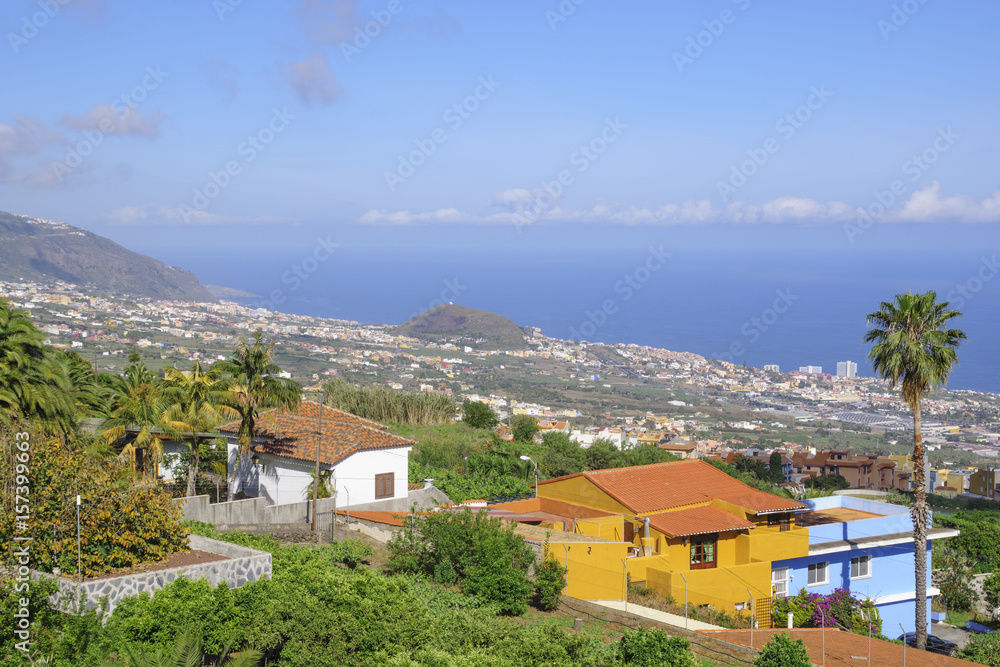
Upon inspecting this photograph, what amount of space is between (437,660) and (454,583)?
24.8ft

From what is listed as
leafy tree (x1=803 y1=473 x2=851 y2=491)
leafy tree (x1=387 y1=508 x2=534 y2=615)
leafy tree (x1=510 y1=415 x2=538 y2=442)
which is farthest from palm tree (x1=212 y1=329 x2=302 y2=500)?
leafy tree (x1=803 y1=473 x2=851 y2=491)

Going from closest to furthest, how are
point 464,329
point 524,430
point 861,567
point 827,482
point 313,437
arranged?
point 861,567 → point 313,437 → point 524,430 → point 827,482 → point 464,329

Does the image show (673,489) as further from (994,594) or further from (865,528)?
(994,594)

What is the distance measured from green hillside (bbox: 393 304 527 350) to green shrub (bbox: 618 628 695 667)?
142043mm

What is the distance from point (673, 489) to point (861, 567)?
18.5 feet

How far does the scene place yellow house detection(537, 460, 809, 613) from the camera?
803 inches

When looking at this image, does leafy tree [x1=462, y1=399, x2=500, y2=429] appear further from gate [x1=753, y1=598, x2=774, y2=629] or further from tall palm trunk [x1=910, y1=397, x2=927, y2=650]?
tall palm trunk [x1=910, y1=397, x2=927, y2=650]

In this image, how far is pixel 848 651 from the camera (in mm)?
16266

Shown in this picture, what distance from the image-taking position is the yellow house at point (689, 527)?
20.4 meters

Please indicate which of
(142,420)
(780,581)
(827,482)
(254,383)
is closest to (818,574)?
(780,581)

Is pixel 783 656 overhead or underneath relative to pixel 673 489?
underneath

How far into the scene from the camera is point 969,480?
6209cm

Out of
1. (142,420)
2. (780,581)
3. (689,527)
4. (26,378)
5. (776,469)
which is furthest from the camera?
(776,469)

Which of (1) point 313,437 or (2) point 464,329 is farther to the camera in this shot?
(2) point 464,329
